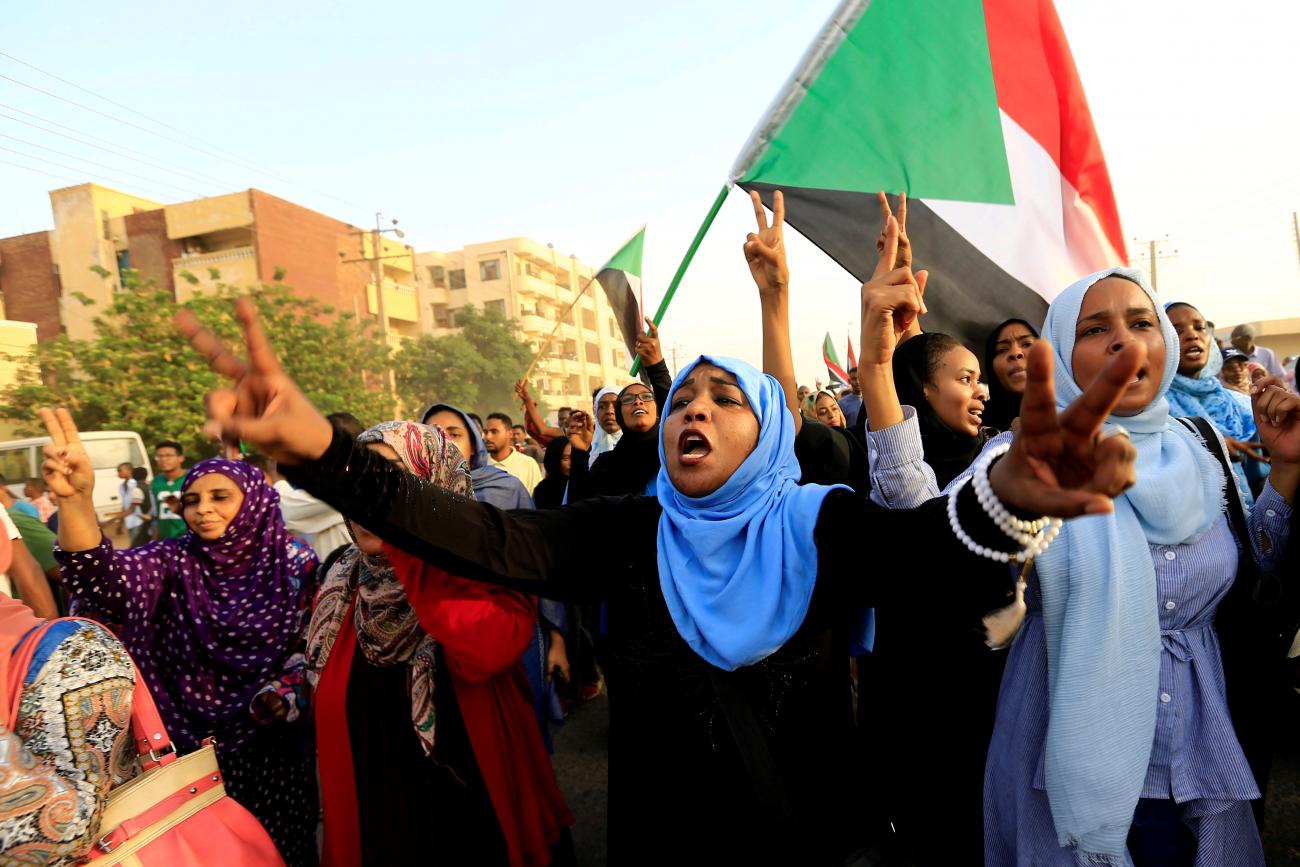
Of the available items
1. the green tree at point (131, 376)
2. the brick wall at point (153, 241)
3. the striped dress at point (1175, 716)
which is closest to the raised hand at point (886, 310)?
the striped dress at point (1175, 716)

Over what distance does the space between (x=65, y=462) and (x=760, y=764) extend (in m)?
2.27

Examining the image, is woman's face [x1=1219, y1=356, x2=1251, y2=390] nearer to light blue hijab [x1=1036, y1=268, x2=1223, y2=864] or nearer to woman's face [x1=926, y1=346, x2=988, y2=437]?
woman's face [x1=926, y1=346, x2=988, y2=437]

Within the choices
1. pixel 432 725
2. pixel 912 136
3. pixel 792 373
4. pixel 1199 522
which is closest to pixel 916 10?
pixel 912 136

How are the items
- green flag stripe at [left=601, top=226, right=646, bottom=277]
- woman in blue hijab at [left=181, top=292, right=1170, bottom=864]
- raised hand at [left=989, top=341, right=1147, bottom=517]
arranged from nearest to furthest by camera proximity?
raised hand at [left=989, top=341, right=1147, bottom=517] → woman in blue hijab at [left=181, top=292, right=1170, bottom=864] → green flag stripe at [left=601, top=226, right=646, bottom=277]

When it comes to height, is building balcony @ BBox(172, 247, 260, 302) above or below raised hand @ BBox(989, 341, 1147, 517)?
above

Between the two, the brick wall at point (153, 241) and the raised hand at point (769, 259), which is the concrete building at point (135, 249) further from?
the raised hand at point (769, 259)

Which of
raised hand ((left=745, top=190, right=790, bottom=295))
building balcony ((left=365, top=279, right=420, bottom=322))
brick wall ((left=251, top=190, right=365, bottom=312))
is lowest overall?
raised hand ((left=745, top=190, right=790, bottom=295))

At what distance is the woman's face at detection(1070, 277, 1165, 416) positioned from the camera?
1.63m

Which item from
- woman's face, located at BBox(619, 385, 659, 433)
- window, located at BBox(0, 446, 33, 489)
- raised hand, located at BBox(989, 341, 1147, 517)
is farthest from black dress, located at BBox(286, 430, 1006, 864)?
window, located at BBox(0, 446, 33, 489)

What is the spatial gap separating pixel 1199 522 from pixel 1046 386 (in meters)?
0.90

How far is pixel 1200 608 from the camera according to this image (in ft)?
5.30

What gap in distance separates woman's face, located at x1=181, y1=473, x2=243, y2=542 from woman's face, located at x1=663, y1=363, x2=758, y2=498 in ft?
5.57

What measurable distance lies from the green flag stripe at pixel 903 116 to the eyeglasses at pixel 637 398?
4.15 ft

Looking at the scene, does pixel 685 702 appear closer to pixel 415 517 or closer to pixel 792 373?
pixel 415 517
